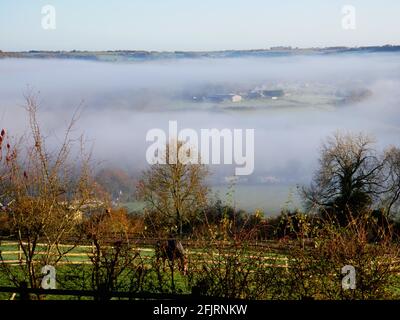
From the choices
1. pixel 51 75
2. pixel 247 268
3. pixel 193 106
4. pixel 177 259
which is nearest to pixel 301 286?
pixel 247 268

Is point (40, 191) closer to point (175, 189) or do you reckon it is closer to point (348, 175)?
point (175, 189)

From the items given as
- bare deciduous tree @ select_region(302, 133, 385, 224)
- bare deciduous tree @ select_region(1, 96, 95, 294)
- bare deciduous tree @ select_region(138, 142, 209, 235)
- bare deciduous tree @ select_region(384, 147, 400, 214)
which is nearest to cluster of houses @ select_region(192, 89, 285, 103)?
bare deciduous tree @ select_region(138, 142, 209, 235)

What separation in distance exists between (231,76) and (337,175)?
19967 mm

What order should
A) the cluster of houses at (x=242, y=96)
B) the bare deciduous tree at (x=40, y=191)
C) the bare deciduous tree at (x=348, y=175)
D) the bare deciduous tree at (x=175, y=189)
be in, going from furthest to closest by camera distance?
the cluster of houses at (x=242, y=96) → the bare deciduous tree at (x=348, y=175) → the bare deciduous tree at (x=175, y=189) → the bare deciduous tree at (x=40, y=191)

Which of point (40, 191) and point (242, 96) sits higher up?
point (40, 191)

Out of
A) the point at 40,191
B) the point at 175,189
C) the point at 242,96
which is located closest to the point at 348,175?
the point at 175,189

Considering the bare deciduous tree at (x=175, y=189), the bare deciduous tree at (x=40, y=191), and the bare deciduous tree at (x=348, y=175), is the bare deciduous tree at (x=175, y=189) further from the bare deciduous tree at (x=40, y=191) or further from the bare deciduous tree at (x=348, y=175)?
the bare deciduous tree at (x=40, y=191)

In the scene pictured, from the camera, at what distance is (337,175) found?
4162cm

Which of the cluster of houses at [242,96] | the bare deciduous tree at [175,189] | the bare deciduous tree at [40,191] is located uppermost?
the bare deciduous tree at [40,191]

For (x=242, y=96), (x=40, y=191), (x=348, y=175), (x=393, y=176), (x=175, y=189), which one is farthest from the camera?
(x=242, y=96)

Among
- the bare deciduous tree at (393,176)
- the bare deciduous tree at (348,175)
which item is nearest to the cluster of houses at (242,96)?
the bare deciduous tree at (348,175)

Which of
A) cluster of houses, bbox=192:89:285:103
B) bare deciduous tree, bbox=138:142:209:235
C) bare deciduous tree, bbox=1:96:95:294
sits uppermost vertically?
bare deciduous tree, bbox=1:96:95:294

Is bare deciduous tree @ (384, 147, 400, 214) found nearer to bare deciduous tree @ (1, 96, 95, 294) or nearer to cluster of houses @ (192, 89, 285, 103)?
Answer: cluster of houses @ (192, 89, 285, 103)
